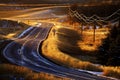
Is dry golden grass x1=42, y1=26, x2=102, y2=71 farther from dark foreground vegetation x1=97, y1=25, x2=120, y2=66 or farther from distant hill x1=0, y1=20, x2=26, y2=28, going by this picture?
distant hill x1=0, y1=20, x2=26, y2=28

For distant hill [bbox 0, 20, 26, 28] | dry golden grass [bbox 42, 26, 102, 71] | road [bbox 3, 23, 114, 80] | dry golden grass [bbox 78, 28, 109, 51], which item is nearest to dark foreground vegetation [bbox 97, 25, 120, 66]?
dry golden grass [bbox 42, 26, 102, 71]

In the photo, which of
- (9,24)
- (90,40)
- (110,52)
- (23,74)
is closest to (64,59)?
(110,52)

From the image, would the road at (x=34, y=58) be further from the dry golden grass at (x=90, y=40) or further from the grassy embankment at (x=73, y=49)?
the dry golden grass at (x=90, y=40)

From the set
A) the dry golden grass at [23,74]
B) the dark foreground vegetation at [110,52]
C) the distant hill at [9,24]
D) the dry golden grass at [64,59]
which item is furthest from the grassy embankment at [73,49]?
the distant hill at [9,24]

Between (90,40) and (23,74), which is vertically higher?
(90,40)

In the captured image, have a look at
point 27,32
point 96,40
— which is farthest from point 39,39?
point 96,40

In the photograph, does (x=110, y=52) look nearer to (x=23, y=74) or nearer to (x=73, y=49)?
(x=73, y=49)
